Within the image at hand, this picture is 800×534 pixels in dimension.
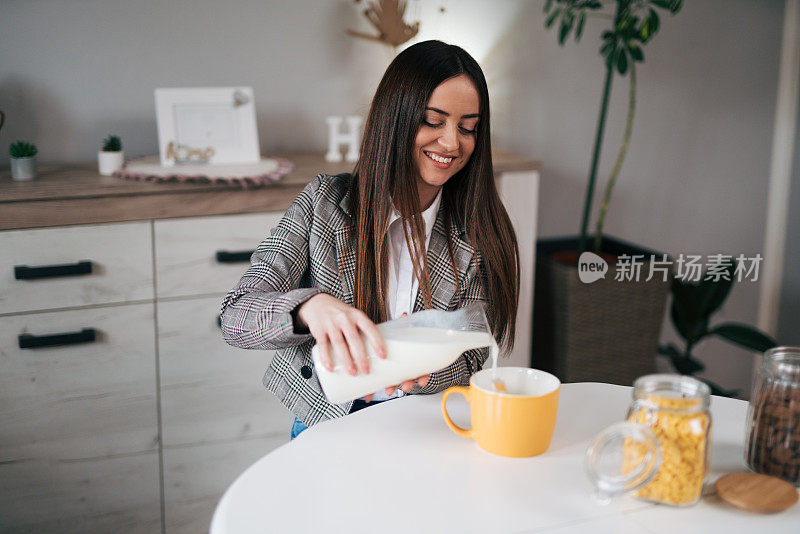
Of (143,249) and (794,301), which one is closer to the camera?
(143,249)

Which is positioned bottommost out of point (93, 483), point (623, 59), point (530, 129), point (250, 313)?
point (93, 483)

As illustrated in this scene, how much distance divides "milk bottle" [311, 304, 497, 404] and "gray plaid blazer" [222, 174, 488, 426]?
1.01 feet

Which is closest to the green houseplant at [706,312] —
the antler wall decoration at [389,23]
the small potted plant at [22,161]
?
the antler wall decoration at [389,23]

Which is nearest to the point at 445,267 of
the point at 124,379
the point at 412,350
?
the point at 412,350

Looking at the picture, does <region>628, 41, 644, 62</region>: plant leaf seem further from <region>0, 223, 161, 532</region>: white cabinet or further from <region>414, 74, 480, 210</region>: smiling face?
<region>0, 223, 161, 532</region>: white cabinet

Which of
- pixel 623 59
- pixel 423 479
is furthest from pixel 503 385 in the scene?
pixel 623 59

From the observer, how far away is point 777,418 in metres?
0.87

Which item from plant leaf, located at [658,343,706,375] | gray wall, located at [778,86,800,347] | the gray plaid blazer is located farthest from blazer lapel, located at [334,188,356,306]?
gray wall, located at [778,86,800,347]

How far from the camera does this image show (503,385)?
97 centimetres

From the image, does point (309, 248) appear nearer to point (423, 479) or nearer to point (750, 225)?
point (423, 479)

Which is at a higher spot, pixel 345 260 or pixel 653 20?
pixel 653 20

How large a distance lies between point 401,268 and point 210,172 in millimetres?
823

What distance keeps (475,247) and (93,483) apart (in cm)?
127

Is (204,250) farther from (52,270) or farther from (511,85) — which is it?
(511,85)
